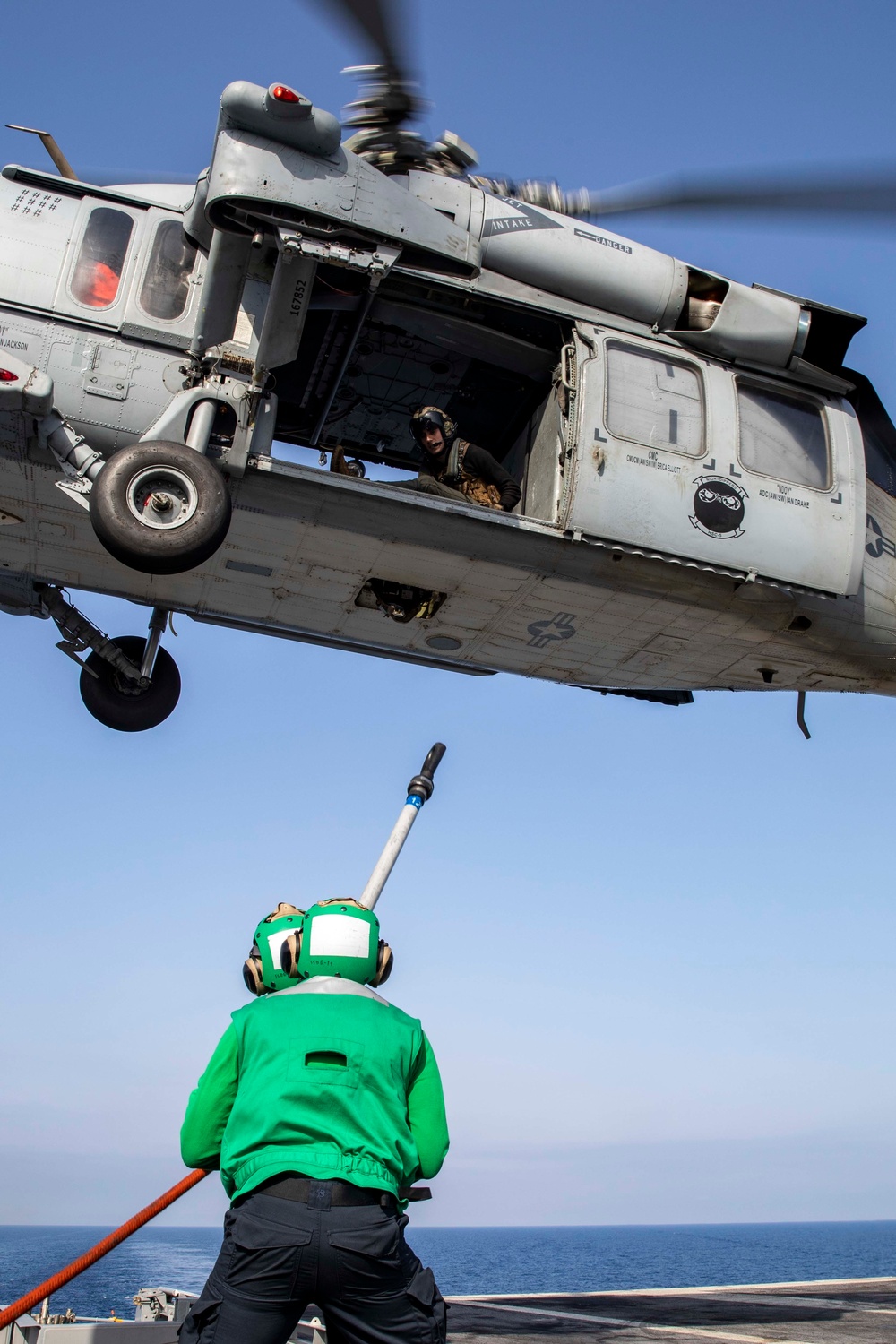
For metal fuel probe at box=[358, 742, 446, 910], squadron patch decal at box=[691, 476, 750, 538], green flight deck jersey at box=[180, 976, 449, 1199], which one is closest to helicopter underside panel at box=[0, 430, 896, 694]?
squadron patch decal at box=[691, 476, 750, 538]

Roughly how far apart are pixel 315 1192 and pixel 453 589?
6.57 metres

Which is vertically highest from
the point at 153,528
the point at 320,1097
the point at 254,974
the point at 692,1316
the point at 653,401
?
the point at 653,401

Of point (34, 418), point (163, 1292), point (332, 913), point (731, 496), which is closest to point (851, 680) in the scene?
point (731, 496)

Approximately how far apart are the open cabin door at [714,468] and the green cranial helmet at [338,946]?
564cm

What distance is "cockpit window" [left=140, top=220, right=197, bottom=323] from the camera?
842cm

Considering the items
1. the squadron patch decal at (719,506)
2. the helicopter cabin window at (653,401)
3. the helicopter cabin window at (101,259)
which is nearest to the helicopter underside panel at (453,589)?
the squadron patch decal at (719,506)

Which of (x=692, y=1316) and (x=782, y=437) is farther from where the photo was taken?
(x=692, y=1316)

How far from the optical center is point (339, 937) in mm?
3439

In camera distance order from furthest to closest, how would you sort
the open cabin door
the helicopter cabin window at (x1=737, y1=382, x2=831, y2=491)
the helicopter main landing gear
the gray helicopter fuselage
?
the helicopter main landing gear
the helicopter cabin window at (x1=737, y1=382, x2=831, y2=491)
the open cabin door
the gray helicopter fuselage

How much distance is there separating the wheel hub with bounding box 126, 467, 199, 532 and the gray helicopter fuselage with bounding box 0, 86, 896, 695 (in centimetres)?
51

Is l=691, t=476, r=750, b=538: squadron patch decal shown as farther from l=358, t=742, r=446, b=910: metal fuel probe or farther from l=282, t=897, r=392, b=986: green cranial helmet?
l=282, t=897, r=392, b=986: green cranial helmet

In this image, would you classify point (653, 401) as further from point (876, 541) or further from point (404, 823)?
point (404, 823)

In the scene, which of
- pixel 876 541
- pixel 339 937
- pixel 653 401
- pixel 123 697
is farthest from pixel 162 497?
pixel 876 541

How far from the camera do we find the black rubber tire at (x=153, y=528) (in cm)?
725
